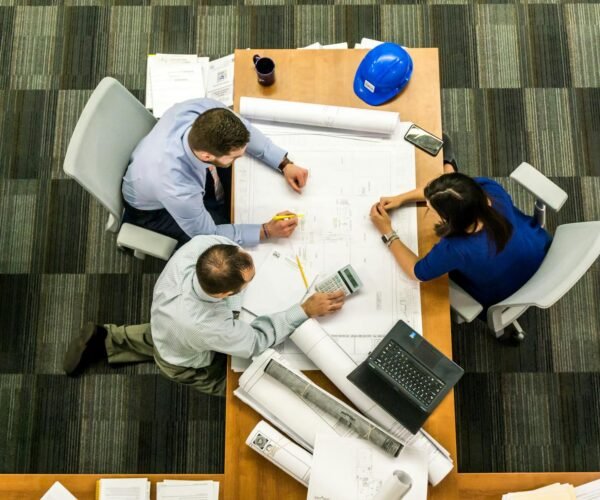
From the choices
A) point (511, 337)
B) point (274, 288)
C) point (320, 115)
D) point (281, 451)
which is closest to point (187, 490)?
point (281, 451)

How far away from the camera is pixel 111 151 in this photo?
1.68m

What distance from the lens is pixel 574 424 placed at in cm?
227

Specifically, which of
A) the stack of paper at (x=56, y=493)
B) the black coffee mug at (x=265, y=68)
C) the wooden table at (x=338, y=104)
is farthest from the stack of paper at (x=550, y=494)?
the black coffee mug at (x=265, y=68)

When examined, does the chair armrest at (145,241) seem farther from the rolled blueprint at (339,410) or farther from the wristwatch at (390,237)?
the wristwatch at (390,237)

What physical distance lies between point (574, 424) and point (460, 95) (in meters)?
1.55

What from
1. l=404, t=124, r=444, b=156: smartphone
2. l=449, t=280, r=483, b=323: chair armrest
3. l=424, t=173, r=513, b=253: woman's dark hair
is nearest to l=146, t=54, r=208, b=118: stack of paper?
l=404, t=124, r=444, b=156: smartphone

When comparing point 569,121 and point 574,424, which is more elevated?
point 569,121

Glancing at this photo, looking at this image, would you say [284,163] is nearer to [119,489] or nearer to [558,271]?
[558,271]

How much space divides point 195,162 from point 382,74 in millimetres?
633

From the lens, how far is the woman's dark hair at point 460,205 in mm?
1446

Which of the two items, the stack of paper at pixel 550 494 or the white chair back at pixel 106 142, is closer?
the stack of paper at pixel 550 494

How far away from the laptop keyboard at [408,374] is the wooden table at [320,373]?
10 centimetres

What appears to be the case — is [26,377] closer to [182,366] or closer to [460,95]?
[182,366]

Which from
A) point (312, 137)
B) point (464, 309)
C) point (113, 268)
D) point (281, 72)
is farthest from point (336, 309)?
point (113, 268)
